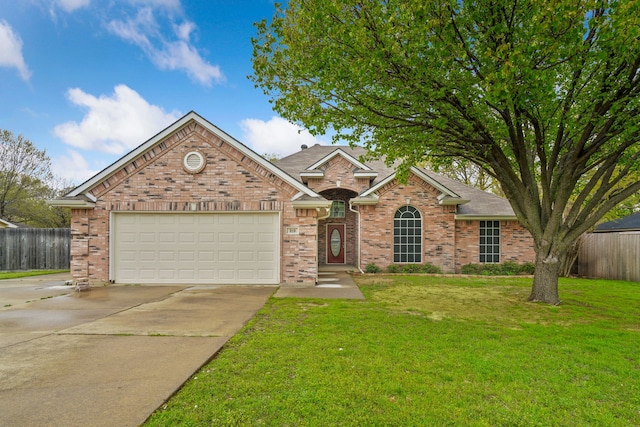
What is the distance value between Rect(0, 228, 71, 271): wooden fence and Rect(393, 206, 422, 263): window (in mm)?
15685

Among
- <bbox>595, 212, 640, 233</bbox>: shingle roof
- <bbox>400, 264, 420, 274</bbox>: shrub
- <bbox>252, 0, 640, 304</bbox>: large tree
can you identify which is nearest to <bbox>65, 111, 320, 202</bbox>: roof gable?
<bbox>252, 0, 640, 304</bbox>: large tree

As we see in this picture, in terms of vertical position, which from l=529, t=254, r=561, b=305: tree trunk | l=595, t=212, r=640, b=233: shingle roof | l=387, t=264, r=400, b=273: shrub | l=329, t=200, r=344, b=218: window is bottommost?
l=387, t=264, r=400, b=273: shrub

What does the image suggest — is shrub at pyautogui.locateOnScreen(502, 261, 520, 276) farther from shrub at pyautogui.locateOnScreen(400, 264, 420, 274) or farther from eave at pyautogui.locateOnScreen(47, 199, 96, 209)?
eave at pyautogui.locateOnScreen(47, 199, 96, 209)

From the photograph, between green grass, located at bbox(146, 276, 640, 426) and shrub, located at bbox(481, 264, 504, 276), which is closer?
green grass, located at bbox(146, 276, 640, 426)

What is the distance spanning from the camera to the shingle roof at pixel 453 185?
50.0ft

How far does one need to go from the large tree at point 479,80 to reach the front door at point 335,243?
30.0 ft

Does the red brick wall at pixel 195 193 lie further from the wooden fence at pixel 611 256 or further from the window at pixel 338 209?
the wooden fence at pixel 611 256

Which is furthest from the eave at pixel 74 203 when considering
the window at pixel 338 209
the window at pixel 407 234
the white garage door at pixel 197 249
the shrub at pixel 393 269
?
the window at pixel 407 234

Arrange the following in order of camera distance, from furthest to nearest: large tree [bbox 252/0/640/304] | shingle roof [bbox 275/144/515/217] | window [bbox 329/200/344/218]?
window [bbox 329/200/344/218]
shingle roof [bbox 275/144/515/217]
large tree [bbox 252/0/640/304]

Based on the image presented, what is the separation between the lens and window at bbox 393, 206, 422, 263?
15.1 meters

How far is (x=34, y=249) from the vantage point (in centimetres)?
1561

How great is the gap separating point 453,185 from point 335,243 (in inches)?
279

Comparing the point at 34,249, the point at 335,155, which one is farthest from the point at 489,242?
the point at 34,249

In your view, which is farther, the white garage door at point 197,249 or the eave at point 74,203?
the white garage door at point 197,249
